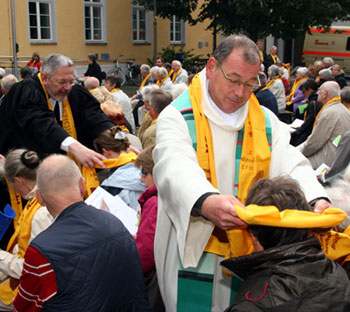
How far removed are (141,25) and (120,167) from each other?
21837 mm

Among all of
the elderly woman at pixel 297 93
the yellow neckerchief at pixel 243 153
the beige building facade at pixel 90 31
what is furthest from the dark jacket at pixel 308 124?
the beige building facade at pixel 90 31

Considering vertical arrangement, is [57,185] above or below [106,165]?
above

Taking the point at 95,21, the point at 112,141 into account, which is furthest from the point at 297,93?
the point at 95,21

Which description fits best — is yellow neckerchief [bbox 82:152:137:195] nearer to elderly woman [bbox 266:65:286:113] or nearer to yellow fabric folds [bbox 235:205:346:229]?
yellow fabric folds [bbox 235:205:346:229]

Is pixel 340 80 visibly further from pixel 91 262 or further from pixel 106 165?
pixel 91 262

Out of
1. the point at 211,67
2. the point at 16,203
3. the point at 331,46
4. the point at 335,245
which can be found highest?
the point at 331,46

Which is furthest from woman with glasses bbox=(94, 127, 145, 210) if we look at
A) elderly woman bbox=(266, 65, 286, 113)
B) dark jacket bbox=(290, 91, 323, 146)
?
elderly woman bbox=(266, 65, 286, 113)

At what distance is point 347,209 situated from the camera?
2656 mm

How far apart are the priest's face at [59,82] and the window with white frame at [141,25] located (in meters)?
20.7

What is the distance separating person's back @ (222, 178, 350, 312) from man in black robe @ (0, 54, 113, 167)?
195cm

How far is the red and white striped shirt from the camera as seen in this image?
6.67 ft

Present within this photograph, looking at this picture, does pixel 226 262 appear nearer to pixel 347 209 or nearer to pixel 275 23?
pixel 347 209

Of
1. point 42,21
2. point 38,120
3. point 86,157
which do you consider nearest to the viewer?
point 86,157

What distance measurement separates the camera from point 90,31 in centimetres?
2222
